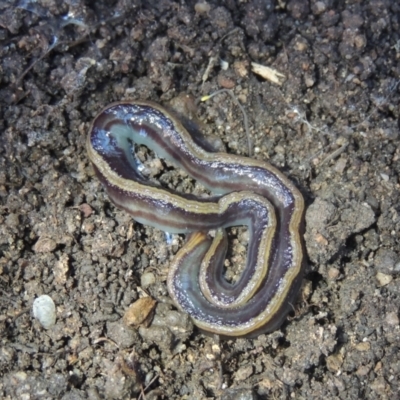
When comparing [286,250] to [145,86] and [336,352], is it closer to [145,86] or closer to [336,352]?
[336,352]

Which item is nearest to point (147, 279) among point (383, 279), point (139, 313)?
point (139, 313)

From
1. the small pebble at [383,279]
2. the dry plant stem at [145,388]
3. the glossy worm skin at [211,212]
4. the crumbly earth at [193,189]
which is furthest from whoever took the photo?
the small pebble at [383,279]

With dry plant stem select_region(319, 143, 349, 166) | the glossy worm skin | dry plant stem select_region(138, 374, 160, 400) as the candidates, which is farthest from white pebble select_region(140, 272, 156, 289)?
dry plant stem select_region(319, 143, 349, 166)

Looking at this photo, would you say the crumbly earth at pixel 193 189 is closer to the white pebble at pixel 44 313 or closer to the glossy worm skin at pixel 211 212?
the white pebble at pixel 44 313

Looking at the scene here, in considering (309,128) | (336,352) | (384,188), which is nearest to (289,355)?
(336,352)

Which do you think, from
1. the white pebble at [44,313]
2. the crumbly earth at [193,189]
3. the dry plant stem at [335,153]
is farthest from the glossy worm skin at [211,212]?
the white pebble at [44,313]

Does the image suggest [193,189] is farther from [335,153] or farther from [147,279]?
[335,153]

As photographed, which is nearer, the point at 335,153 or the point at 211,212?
the point at 211,212
